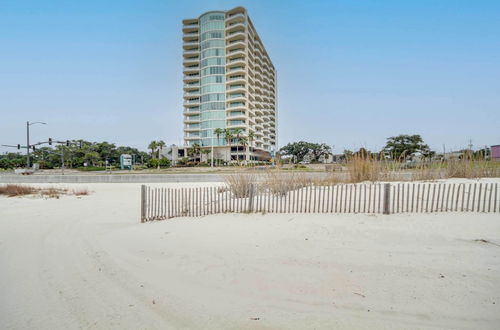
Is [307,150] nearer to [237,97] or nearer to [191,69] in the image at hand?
[237,97]

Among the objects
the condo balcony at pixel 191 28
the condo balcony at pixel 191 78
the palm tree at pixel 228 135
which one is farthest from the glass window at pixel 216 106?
the condo balcony at pixel 191 28

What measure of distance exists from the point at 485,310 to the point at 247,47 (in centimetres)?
9087

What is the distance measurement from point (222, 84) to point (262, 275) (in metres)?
86.2

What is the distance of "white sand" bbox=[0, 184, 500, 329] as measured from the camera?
2980 mm

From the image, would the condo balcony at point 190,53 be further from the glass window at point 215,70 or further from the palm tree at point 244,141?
the palm tree at point 244,141

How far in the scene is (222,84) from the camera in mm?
84562

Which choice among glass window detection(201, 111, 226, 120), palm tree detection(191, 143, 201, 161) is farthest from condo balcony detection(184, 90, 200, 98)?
palm tree detection(191, 143, 201, 161)

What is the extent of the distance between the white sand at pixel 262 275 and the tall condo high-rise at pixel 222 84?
2790 inches

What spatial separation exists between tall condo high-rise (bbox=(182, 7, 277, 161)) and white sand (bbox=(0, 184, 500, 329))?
70875 millimetres

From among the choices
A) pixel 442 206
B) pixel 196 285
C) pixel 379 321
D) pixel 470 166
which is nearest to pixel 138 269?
pixel 196 285

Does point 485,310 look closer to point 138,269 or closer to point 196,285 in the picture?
point 196,285

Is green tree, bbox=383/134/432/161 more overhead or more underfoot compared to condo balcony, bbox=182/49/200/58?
more underfoot

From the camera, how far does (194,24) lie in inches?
3583

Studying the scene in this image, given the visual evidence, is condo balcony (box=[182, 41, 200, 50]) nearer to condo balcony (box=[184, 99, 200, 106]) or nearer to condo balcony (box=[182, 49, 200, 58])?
condo balcony (box=[182, 49, 200, 58])
